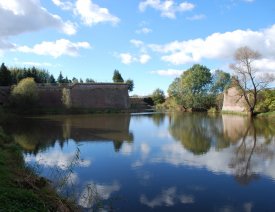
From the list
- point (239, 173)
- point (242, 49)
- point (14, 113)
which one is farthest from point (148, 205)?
point (14, 113)

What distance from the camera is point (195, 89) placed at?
6625cm

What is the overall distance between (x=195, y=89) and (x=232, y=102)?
13215 millimetres

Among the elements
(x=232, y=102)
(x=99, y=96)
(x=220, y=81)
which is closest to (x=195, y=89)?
(x=220, y=81)

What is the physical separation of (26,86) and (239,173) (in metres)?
48.7

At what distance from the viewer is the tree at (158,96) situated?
90.1 metres

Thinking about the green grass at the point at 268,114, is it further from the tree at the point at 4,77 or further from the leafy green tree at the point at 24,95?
the tree at the point at 4,77

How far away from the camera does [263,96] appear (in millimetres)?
44688

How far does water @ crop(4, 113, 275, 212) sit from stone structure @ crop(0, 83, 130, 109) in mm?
44377


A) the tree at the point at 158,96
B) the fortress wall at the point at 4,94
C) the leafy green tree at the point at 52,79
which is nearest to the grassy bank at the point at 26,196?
the fortress wall at the point at 4,94

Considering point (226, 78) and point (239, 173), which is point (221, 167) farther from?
point (226, 78)

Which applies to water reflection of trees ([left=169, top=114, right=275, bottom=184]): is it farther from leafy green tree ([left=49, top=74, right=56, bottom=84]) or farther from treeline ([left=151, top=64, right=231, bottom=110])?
leafy green tree ([left=49, top=74, right=56, bottom=84])

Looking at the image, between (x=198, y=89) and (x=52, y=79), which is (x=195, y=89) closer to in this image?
(x=198, y=89)

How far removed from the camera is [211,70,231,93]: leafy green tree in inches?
2662

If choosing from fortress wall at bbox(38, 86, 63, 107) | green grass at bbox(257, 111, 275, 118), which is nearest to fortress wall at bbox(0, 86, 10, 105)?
fortress wall at bbox(38, 86, 63, 107)
